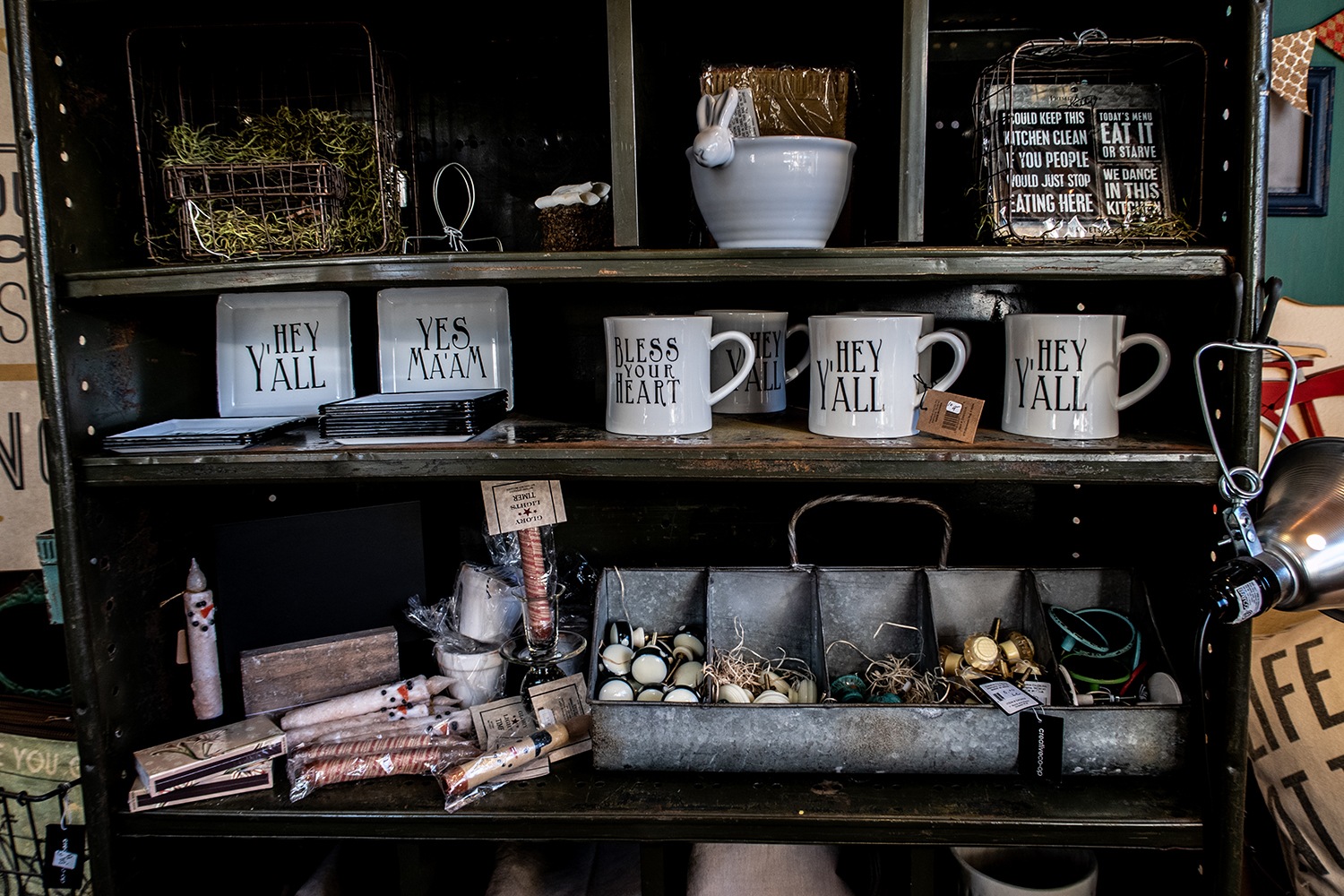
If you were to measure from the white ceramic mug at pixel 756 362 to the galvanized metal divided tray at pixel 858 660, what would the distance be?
0.27 meters

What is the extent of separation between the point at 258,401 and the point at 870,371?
3.40ft

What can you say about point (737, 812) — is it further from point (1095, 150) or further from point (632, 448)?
point (1095, 150)

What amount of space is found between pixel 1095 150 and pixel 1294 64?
1.94ft

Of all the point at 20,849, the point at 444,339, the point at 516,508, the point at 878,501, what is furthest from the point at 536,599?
the point at 20,849

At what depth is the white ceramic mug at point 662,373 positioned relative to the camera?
119 cm

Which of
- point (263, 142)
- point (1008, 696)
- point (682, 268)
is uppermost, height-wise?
point (263, 142)

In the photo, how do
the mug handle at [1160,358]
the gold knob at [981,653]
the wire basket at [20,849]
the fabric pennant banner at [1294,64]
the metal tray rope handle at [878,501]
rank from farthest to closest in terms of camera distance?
the wire basket at [20,849] < the fabric pennant banner at [1294,64] < the metal tray rope handle at [878,501] < the gold knob at [981,653] < the mug handle at [1160,358]

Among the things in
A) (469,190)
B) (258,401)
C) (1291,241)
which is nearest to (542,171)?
(469,190)

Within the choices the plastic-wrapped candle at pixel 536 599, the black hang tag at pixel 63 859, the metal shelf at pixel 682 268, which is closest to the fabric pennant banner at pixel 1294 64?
the metal shelf at pixel 682 268

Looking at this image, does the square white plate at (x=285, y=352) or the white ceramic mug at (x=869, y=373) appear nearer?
the white ceramic mug at (x=869, y=373)

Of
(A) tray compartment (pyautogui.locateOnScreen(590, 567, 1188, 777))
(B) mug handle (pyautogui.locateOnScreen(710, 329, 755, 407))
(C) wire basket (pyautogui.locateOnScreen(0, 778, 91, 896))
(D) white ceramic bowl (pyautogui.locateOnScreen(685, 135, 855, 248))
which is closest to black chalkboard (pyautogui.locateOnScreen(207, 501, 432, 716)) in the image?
(A) tray compartment (pyautogui.locateOnScreen(590, 567, 1188, 777))

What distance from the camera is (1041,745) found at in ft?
3.84

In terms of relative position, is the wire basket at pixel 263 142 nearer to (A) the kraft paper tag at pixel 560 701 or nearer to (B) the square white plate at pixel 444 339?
(B) the square white plate at pixel 444 339

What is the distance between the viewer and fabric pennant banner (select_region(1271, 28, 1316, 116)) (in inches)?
58.6
